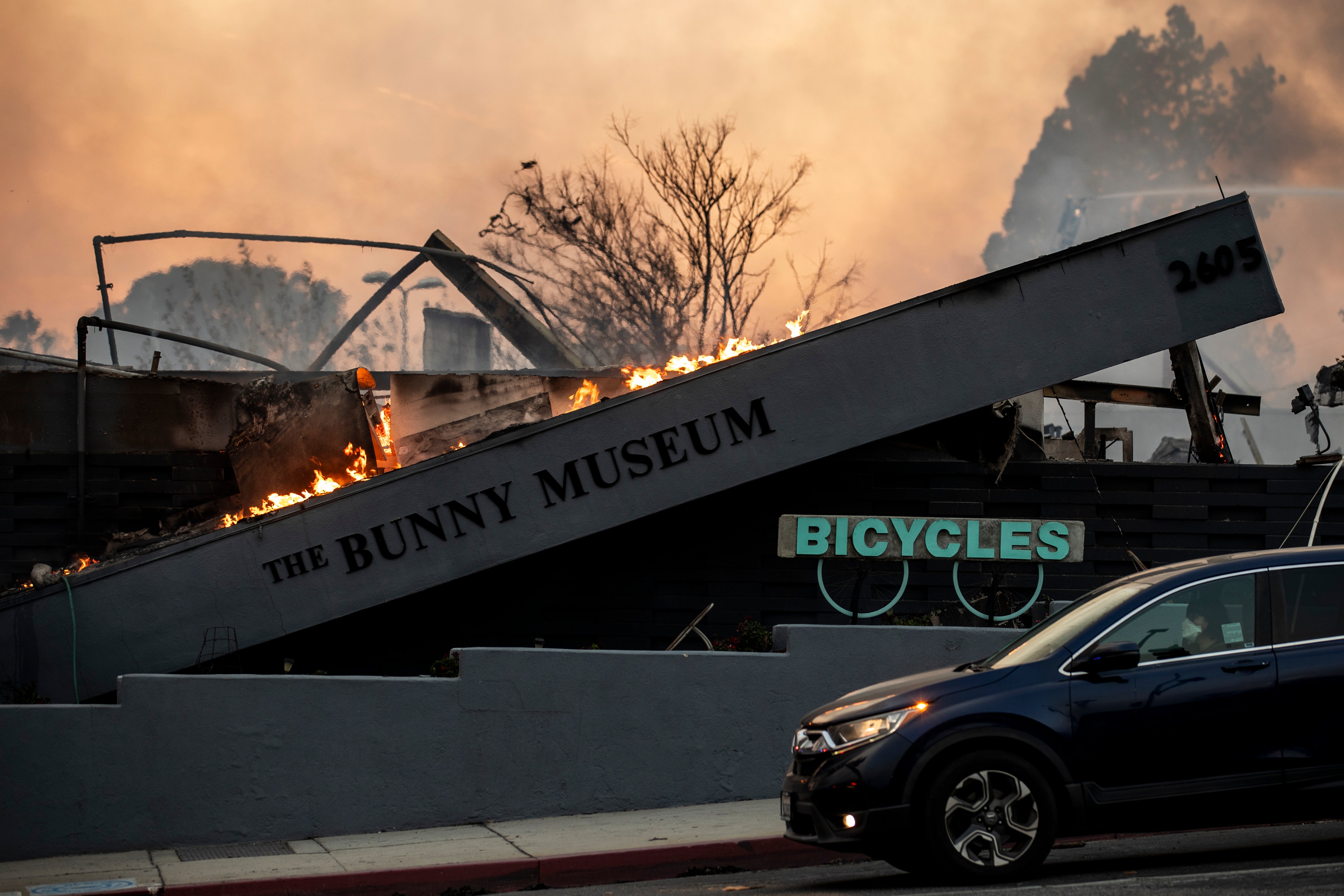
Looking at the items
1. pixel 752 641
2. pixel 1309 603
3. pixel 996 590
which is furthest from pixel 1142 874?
pixel 996 590

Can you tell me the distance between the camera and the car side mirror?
608 centimetres

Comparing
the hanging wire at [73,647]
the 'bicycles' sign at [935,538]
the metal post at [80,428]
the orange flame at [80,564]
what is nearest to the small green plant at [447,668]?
the 'bicycles' sign at [935,538]

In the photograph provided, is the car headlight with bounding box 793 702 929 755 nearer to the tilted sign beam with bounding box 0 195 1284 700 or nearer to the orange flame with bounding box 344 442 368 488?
the tilted sign beam with bounding box 0 195 1284 700

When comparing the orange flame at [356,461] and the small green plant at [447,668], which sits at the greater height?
the orange flame at [356,461]

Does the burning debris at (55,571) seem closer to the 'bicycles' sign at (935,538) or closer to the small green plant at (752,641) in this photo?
the small green plant at (752,641)

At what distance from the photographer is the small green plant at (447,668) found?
1030cm

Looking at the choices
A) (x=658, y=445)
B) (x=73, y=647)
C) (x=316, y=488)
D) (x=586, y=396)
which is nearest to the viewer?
(x=73, y=647)

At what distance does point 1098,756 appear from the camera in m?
6.13

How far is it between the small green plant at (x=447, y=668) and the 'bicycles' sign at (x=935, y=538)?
3.17 metres

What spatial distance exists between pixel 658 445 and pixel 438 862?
4.51 m

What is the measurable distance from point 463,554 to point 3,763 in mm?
3978

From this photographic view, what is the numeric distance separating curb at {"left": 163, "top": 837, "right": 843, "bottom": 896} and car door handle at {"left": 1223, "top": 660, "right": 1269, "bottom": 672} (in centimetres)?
287

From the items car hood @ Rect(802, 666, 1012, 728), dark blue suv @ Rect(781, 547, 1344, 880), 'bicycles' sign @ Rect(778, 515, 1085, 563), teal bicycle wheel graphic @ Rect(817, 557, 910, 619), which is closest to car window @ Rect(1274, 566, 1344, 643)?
dark blue suv @ Rect(781, 547, 1344, 880)

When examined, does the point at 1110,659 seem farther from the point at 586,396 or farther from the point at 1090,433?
the point at 1090,433
